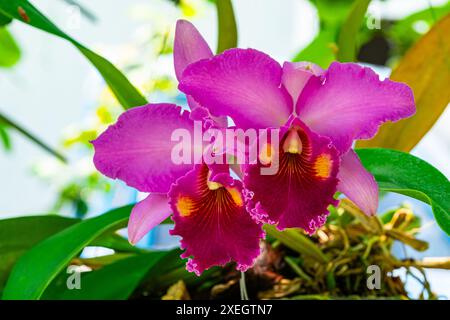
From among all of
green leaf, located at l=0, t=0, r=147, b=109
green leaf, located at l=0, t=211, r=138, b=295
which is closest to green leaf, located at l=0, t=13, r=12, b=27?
green leaf, located at l=0, t=0, r=147, b=109

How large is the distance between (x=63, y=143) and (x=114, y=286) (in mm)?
1376

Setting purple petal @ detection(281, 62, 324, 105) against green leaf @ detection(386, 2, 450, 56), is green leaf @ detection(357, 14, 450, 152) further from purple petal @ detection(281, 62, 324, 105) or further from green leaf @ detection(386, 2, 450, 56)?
green leaf @ detection(386, 2, 450, 56)

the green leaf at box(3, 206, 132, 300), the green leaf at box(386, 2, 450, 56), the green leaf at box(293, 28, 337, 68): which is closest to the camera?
the green leaf at box(3, 206, 132, 300)

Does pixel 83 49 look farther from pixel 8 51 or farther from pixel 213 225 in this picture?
pixel 8 51

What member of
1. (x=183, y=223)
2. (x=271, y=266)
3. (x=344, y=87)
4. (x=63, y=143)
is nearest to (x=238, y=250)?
(x=183, y=223)

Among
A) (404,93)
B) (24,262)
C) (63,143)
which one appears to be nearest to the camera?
(404,93)

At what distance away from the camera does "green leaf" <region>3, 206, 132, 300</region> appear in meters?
0.51

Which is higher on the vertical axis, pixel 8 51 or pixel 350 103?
pixel 8 51

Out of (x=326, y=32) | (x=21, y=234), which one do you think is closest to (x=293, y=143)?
(x=21, y=234)

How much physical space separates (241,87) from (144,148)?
0.33ft

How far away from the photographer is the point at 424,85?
0.70 metres

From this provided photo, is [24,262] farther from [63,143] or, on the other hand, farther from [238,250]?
[63,143]

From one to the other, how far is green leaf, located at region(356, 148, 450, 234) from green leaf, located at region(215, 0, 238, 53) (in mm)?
205

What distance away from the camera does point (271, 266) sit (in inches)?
26.2
